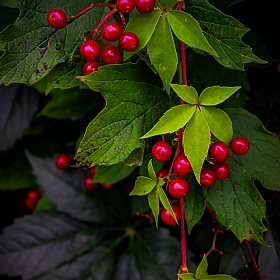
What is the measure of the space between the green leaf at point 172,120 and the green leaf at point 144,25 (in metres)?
0.16

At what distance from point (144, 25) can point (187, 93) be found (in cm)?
17

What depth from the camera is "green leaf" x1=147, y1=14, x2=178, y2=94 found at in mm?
546

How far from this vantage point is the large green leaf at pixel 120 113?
56 centimetres

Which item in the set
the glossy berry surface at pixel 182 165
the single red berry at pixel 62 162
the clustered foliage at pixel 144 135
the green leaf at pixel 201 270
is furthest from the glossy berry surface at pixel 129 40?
the single red berry at pixel 62 162

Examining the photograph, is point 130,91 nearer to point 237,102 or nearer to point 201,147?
point 201,147

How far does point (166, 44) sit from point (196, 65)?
331 millimetres

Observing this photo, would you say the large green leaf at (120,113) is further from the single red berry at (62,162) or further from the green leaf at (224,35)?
the single red berry at (62,162)

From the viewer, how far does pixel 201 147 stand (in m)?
0.51

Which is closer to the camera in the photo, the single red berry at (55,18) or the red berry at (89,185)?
the single red berry at (55,18)

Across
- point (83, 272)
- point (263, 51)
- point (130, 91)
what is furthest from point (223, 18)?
point (83, 272)

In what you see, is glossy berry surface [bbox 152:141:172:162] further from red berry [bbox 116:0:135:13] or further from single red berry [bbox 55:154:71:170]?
single red berry [bbox 55:154:71:170]

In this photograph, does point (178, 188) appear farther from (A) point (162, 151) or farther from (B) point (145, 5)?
(B) point (145, 5)

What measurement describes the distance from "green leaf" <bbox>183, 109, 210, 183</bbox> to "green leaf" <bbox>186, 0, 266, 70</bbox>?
181mm

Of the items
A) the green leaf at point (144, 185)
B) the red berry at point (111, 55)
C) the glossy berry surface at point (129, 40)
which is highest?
the glossy berry surface at point (129, 40)
